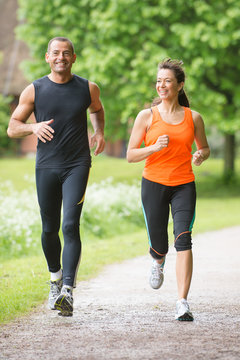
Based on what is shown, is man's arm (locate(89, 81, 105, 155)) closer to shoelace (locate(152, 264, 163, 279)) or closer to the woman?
the woman

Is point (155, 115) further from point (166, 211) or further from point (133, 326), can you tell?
point (133, 326)

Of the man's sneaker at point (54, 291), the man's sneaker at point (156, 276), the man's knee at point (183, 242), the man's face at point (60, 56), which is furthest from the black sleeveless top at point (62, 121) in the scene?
the man's sneaker at point (156, 276)

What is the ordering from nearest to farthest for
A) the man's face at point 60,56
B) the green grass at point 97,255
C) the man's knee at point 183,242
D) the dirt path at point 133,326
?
the dirt path at point 133,326
the man's knee at point 183,242
the man's face at point 60,56
the green grass at point 97,255

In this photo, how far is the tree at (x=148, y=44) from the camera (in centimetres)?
2094

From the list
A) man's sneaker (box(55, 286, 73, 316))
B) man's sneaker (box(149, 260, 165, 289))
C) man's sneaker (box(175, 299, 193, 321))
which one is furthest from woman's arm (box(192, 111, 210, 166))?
man's sneaker (box(55, 286, 73, 316))

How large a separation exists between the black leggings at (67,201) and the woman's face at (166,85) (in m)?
0.90

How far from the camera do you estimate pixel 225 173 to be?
86.4ft

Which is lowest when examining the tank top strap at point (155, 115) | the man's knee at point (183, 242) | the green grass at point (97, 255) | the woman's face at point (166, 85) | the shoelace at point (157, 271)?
the green grass at point (97, 255)

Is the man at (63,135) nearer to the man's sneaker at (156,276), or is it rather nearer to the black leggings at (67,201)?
the black leggings at (67,201)

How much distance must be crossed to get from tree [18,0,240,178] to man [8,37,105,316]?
589 inches

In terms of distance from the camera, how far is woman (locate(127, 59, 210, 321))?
5.62 meters

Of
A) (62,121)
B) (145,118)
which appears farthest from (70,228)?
(145,118)

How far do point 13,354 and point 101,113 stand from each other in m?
2.40

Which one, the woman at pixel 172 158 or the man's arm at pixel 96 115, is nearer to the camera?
the woman at pixel 172 158
